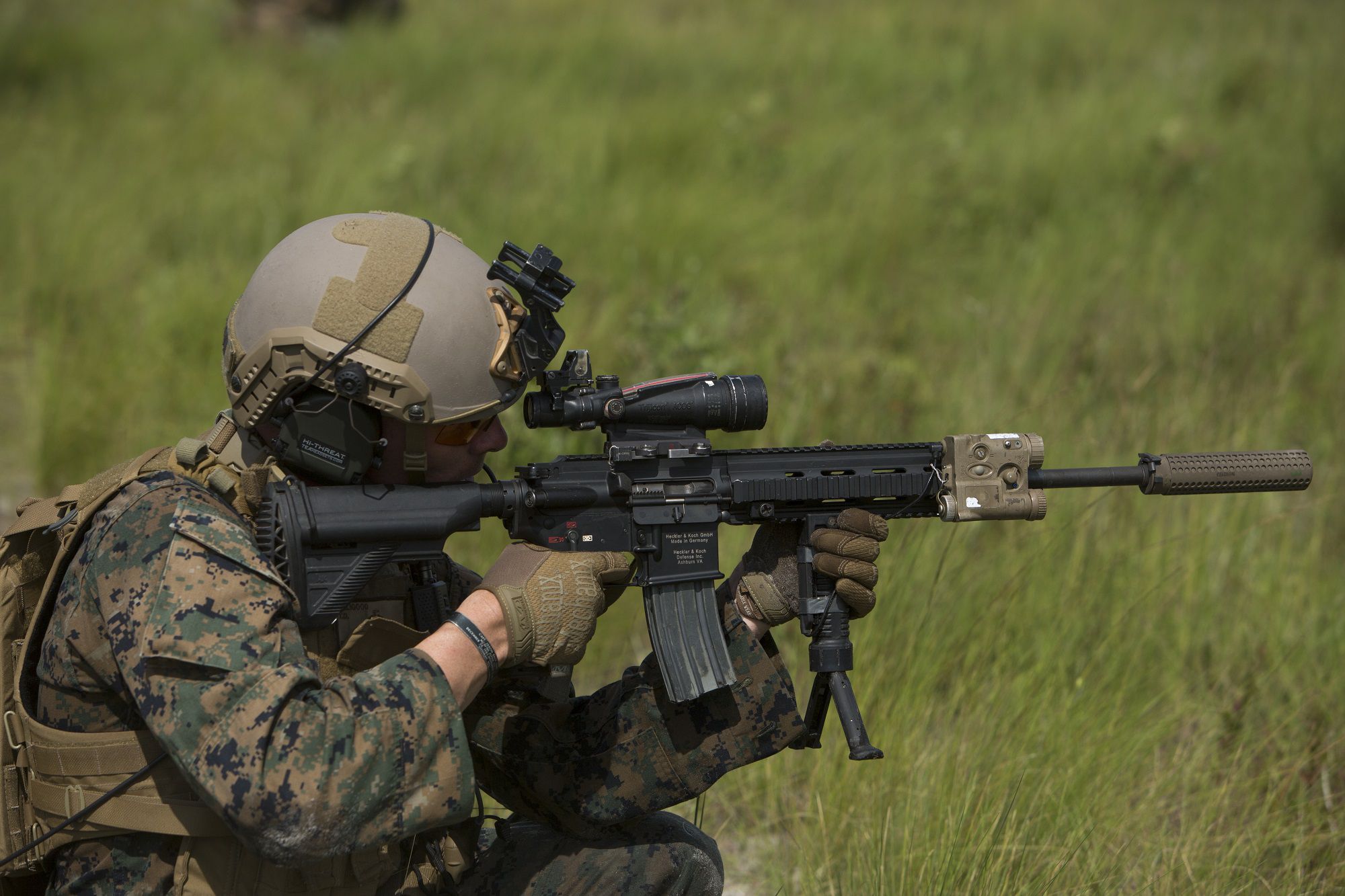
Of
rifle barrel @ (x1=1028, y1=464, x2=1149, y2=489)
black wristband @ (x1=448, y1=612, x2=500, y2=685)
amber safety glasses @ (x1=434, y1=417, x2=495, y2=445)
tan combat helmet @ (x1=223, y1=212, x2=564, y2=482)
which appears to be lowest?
black wristband @ (x1=448, y1=612, x2=500, y2=685)

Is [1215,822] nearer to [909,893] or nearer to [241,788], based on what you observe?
[909,893]

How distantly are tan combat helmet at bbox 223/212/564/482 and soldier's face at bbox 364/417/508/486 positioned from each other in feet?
0.16

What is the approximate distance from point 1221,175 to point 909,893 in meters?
7.53

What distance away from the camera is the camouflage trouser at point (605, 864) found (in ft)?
9.21

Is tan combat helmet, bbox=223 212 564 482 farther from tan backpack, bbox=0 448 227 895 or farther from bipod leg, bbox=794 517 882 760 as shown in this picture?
bipod leg, bbox=794 517 882 760

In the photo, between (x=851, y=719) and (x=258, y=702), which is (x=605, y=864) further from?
(x=258, y=702)

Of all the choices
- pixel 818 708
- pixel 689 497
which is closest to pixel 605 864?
pixel 818 708

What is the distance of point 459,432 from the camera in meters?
2.61

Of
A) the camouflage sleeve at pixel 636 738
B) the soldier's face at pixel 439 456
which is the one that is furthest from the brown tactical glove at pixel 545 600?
the camouflage sleeve at pixel 636 738

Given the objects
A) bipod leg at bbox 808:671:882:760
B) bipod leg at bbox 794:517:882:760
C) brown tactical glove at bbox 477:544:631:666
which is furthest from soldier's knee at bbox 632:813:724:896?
brown tactical glove at bbox 477:544:631:666

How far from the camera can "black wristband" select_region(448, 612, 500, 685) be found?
2318 millimetres

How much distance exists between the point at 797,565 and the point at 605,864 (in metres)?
0.85

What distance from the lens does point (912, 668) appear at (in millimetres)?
3850

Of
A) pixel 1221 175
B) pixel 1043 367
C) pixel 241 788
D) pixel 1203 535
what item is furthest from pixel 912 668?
pixel 1221 175
